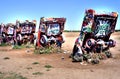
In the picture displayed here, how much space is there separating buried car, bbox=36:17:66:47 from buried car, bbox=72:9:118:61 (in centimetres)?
492

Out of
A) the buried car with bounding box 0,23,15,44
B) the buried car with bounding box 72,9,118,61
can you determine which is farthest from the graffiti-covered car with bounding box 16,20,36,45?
the buried car with bounding box 72,9,118,61

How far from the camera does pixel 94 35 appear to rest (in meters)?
20.0

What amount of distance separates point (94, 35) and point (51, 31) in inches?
→ 218

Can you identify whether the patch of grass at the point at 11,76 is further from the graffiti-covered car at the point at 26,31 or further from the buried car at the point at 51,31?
the graffiti-covered car at the point at 26,31

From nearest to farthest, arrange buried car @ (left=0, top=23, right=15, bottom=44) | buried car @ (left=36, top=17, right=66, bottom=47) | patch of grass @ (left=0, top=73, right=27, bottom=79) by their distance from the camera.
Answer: patch of grass @ (left=0, top=73, right=27, bottom=79) < buried car @ (left=36, top=17, right=66, bottom=47) < buried car @ (left=0, top=23, right=15, bottom=44)

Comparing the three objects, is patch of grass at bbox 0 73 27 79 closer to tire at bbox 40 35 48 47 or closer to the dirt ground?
the dirt ground

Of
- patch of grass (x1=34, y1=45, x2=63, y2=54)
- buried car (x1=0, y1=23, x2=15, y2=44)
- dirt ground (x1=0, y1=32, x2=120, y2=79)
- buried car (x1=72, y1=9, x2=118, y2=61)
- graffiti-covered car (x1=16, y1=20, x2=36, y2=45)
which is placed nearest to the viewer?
dirt ground (x1=0, y1=32, x2=120, y2=79)

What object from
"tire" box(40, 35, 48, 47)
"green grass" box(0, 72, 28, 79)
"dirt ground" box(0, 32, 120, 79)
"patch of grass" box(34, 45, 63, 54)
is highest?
"tire" box(40, 35, 48, 47)

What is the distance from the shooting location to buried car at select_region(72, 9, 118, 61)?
1945 centimetres

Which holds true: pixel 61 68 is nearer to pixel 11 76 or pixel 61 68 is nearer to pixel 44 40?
pixel 11 76

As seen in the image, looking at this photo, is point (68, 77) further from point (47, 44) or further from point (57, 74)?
point (47, 44)

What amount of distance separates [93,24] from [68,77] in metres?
A: 6.03

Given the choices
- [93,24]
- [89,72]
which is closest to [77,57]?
[93,24]

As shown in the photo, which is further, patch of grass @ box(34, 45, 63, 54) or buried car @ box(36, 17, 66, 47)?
buried car @ box(36, 17, 66, 47)
